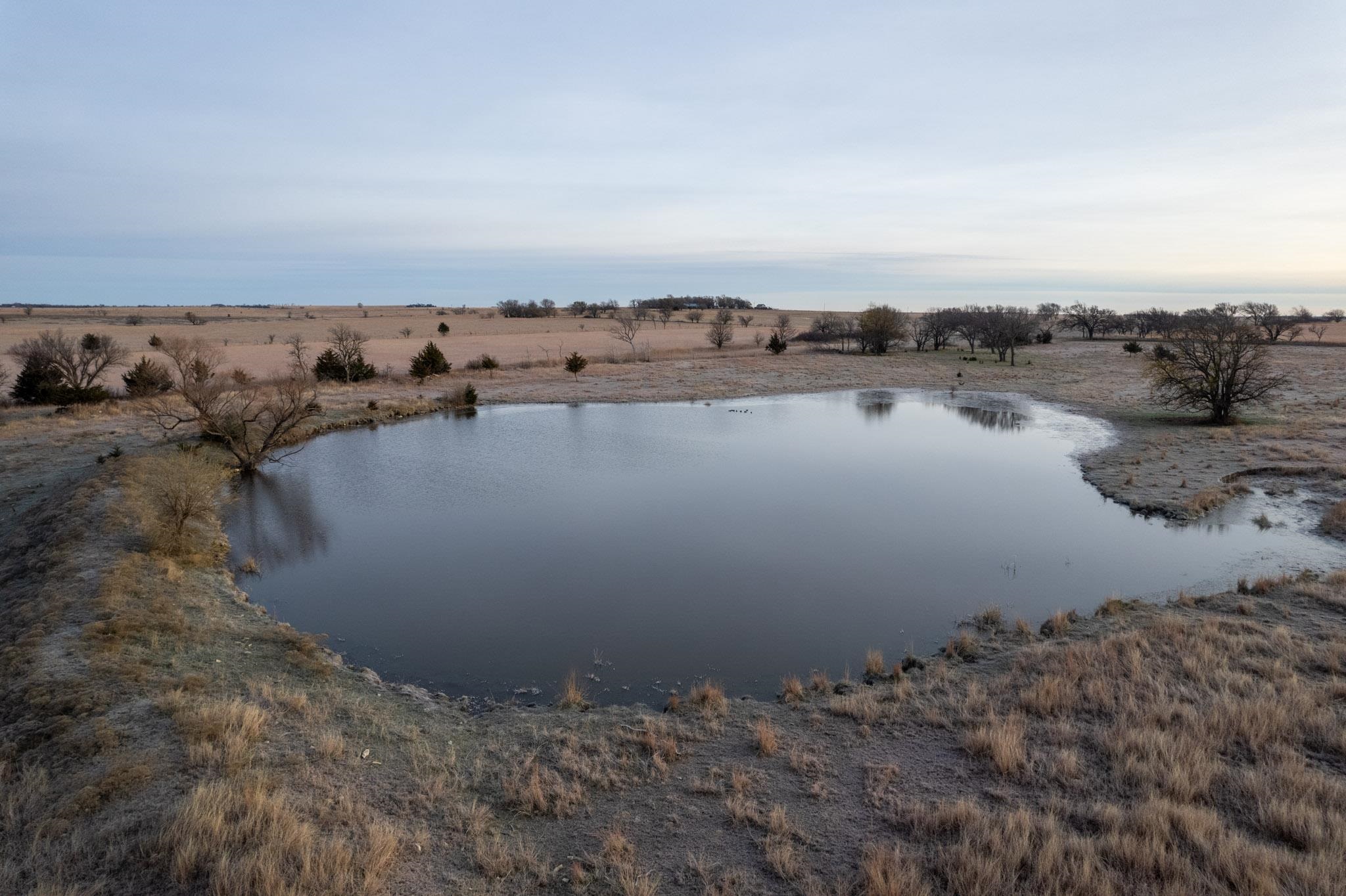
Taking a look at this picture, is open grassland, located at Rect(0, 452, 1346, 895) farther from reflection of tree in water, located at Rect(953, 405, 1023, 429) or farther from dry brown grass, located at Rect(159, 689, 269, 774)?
reflection of tree in water, located at Rect(953, 405, 1023, 429)

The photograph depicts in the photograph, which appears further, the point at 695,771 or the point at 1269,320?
the point at 1269,320

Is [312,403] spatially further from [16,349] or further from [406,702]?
[16,349]

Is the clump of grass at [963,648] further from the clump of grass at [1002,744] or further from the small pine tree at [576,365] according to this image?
the small pine tree at [576,365]

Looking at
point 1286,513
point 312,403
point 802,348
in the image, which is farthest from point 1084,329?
point 312,403

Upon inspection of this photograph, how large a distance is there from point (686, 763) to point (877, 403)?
3020 cm

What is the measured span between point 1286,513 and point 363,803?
1755cm

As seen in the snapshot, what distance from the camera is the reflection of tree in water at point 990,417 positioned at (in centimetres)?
2772

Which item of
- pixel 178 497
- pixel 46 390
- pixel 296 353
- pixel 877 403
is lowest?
pixel 178 497

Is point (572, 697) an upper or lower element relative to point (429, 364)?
lower

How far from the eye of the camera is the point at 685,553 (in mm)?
12953

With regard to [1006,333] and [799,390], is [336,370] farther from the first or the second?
[1006,333]

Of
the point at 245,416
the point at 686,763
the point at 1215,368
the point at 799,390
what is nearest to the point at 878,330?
the point at 799,390

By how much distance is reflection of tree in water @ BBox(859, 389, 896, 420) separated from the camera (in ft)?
101

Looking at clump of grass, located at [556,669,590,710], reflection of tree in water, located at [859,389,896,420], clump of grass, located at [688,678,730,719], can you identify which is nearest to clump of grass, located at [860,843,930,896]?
clump of grass, located at [688,678,730,719]
